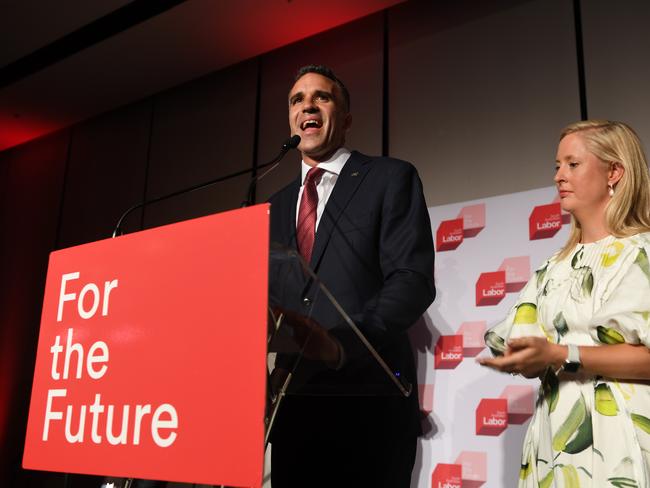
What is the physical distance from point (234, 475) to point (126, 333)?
1.31ft

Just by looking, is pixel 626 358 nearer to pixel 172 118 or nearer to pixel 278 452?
pixel 278 452

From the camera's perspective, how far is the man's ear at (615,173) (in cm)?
176

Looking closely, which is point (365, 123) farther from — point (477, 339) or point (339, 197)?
point (339, 197)

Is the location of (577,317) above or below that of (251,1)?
below

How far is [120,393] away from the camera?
125cm

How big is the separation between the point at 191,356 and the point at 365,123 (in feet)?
9.04

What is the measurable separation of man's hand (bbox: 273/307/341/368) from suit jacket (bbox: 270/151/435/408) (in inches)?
9.5

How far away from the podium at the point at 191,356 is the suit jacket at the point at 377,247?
0.27m

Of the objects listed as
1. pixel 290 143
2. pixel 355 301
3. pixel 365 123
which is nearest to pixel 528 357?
pixel 355 301

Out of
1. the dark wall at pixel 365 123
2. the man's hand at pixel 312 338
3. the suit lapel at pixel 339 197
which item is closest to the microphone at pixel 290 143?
the suit lapel at pixel 339 197

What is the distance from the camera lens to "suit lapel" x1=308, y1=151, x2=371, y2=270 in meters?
1.77

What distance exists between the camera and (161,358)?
3.98ft

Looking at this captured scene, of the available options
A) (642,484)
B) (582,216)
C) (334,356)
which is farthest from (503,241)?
(334,356)

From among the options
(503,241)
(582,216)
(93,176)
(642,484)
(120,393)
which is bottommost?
(642,484)
